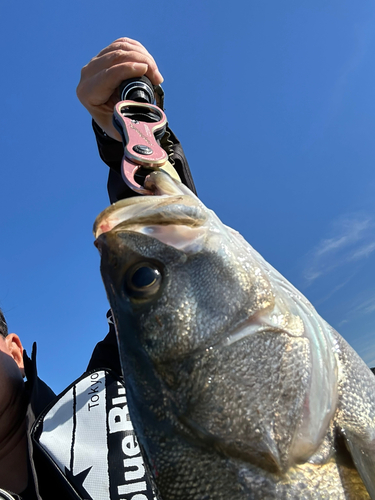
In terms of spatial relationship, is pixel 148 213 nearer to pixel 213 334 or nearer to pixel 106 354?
pixel 213 334

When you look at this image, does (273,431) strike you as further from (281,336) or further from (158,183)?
(158,183)

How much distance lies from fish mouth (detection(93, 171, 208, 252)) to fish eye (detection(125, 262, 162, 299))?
0.42ft

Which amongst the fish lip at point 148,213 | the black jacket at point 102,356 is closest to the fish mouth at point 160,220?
the fish lip at point 148,213

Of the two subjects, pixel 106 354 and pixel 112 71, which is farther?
pixel 106 354

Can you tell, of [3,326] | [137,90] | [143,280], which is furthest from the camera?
[3,326]

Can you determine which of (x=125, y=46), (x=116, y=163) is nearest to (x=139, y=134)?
(x=125, y=46)

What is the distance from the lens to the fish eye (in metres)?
1.37

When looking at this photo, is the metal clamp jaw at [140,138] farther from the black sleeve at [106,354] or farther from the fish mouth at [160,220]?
the black sleeve at [106,354]

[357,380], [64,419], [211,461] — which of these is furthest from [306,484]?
[64,419]

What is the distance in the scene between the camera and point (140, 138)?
194cm

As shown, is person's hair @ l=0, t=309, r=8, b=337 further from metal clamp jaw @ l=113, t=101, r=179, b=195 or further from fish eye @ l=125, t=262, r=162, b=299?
fish eye @ l=125, t=262, r=162, b=299

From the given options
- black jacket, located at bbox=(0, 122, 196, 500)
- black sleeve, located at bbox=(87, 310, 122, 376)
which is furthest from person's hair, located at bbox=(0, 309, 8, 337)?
black sleeve, located at bbox=(87, 310, 122, 376)

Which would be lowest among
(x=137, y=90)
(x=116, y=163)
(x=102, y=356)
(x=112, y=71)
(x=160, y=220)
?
(x=160, y=220)

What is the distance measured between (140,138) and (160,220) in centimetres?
74
